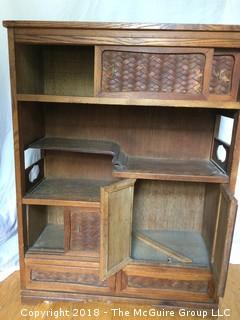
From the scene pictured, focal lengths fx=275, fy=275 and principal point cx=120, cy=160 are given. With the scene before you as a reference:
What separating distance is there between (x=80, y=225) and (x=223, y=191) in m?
0.66

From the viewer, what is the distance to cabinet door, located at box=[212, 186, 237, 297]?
1022mm

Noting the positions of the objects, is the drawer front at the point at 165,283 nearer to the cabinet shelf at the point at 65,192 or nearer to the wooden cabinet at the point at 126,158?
the wooden cabinet at the point at 126,158

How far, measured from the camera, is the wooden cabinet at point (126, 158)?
104 centimetres

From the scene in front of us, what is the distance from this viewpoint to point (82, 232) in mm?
1308

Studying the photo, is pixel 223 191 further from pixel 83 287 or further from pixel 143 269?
pixel 83 287

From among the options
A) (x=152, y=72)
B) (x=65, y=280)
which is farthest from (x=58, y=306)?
(x=152, y=72)

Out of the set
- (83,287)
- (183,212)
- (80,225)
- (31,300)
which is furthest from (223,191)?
(31,300)

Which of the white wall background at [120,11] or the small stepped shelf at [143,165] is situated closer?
the small stepped shelf at [143,165]

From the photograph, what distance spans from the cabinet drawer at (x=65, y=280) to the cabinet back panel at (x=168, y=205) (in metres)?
0.41

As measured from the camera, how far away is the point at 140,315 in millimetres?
1296

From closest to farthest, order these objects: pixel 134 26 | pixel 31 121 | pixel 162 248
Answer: pixel 134 26 → pixel 31 121 → pixel 162 248

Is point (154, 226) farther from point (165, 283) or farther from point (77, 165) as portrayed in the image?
point (77, 165)

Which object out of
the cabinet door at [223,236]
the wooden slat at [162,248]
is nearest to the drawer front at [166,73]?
the cabinet door at [223,236]

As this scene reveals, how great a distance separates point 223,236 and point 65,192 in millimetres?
730
